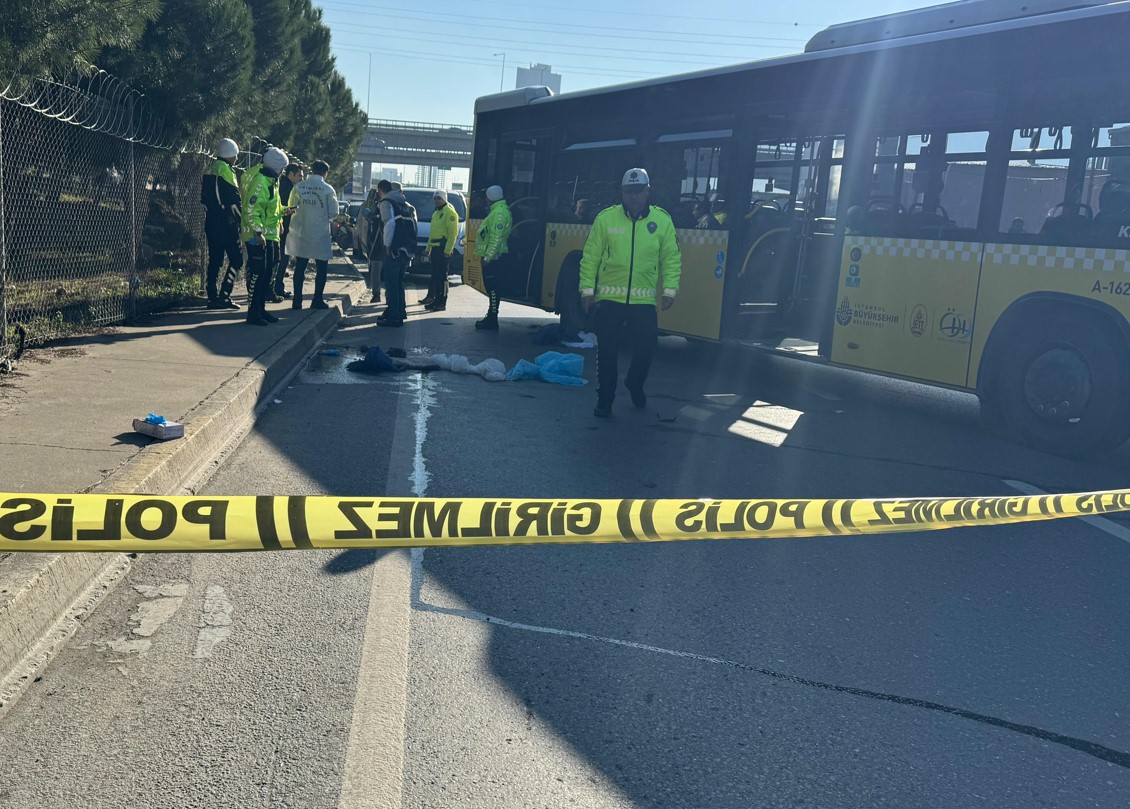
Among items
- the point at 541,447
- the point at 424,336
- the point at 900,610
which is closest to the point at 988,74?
the point at 541,447

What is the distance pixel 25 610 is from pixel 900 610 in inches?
138

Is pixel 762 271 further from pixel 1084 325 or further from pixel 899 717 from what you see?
pixel 899 717

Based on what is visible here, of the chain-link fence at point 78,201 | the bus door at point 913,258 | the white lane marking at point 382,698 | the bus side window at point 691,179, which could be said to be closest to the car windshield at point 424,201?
the chain-link fence at point 78,201

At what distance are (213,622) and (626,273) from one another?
17.0 feet

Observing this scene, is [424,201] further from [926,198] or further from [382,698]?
[382,698]

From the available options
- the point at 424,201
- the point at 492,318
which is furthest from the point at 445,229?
the point at 424,201

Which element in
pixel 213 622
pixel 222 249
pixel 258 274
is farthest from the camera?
pixel 222 249

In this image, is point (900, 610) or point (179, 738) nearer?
point (179, 738)

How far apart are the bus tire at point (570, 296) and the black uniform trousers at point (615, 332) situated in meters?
5.03

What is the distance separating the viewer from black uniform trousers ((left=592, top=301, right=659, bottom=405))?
349 inches

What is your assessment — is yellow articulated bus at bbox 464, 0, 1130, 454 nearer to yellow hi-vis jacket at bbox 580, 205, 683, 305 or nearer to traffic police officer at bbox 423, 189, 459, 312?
yellow hi-vis jacket at bbox 580, 205, 683, 305

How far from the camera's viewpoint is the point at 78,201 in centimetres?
1243

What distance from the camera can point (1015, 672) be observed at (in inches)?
164

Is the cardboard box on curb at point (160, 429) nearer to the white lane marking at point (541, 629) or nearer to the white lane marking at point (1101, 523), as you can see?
the white lane marking at point (541, 629)
